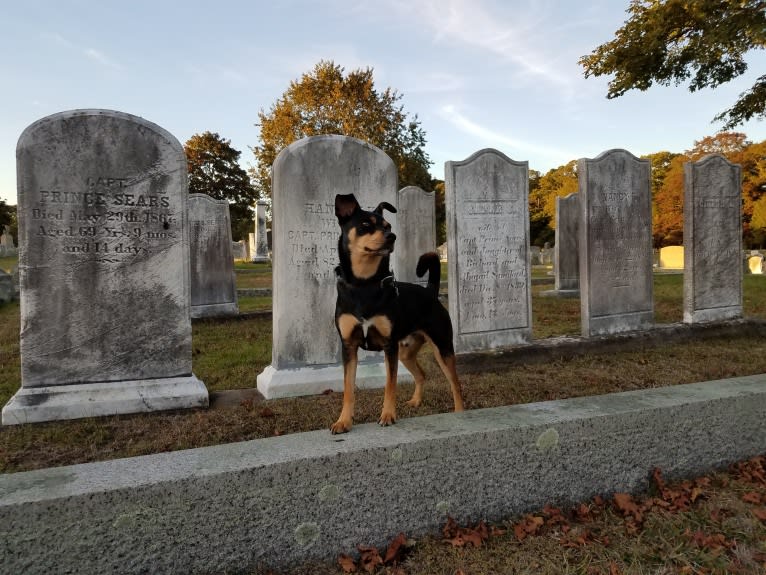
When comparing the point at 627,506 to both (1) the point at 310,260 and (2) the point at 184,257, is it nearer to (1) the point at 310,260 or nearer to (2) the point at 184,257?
(1) the point at 310,260

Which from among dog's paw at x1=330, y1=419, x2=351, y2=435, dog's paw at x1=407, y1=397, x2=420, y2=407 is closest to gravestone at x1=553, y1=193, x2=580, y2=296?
dog's paw at x1=407, y1=397, x2=420, y2=407

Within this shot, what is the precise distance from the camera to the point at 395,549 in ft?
6.46

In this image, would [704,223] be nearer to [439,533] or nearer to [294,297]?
[294,297]

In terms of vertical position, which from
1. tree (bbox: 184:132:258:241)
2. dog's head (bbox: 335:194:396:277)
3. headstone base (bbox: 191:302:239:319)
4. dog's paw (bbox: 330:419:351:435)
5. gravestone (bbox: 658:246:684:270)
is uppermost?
tree (bbox: 184:132:258:241)

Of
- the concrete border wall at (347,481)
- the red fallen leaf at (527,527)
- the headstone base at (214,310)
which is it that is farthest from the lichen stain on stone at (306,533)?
the headstone base at (214,310)

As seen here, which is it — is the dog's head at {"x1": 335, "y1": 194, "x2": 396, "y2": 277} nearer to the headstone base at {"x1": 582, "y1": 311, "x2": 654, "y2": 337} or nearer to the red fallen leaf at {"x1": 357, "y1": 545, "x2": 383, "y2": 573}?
the red fallen leaf at {"x1": 357, "y1": 545, "x2": 383, "y2": 573}

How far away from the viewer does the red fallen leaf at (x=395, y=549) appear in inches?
76.9

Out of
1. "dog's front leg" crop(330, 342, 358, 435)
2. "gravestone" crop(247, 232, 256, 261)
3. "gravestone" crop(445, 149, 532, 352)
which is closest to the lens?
"dog's front leg" crop(330, 342, 358, 435)

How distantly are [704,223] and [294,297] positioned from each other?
6439 millimetres

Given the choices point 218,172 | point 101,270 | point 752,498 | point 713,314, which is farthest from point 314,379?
point 218,172

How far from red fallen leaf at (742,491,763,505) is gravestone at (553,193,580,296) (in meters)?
10.2

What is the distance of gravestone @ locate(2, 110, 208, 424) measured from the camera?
3.85 m

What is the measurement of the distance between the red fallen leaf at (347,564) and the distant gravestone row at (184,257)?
2.56 metres

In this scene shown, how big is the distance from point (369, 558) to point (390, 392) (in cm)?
70
